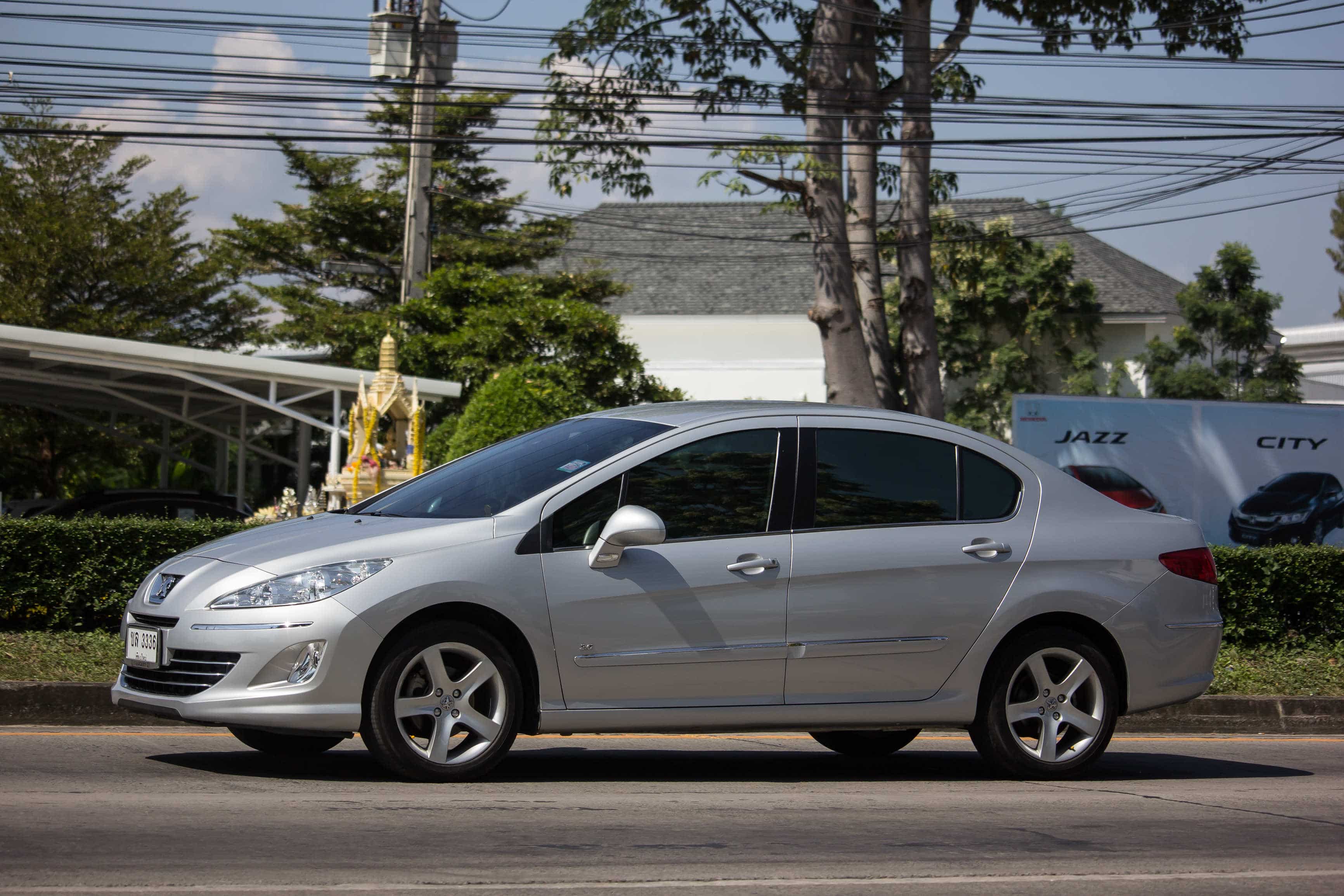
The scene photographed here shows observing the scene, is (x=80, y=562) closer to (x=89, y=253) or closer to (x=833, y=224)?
(x=833, y=224)

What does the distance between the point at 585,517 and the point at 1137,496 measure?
35.9ft

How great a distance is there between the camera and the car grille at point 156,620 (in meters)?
6.11

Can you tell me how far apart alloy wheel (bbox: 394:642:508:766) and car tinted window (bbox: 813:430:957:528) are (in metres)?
1.71

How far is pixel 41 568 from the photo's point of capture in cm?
1070

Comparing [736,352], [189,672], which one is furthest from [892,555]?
[736,352]

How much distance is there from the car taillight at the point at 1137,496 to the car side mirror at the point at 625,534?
422 inches

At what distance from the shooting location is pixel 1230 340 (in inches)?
1299

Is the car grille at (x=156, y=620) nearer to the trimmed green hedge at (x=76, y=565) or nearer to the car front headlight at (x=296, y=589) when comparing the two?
the car front headlight at (x=296, y=589)

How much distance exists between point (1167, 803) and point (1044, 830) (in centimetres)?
112

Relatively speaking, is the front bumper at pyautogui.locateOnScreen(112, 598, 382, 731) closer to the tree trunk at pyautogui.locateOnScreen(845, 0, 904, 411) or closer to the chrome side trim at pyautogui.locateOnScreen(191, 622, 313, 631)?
the chrome side trim at pyautogui.locateOnScreen(191, 622, 313, 631)

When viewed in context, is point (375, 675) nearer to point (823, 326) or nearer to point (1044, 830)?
point (1044, 830)

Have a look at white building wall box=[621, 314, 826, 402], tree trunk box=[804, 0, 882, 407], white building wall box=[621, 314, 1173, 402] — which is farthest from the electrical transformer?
white building wall box=[621, 314, 826, 402]

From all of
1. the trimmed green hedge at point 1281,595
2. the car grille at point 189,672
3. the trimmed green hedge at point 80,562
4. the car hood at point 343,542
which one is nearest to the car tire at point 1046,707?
the car hood at point 343,542

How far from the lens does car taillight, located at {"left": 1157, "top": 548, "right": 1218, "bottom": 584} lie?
735cm
